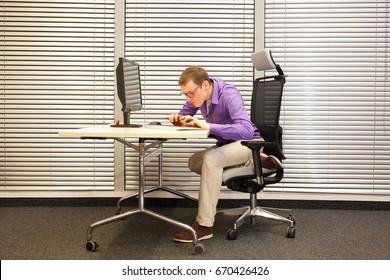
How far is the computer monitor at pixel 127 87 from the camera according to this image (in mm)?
2832

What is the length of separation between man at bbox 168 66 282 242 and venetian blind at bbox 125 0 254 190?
1.10 meters

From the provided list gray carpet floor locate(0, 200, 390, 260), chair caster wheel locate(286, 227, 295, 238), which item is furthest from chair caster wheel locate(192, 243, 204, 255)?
chair caster wheel locate(286, 227, 295, 238)

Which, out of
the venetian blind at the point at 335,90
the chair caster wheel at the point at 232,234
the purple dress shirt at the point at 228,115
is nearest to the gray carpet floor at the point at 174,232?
the chair caster wheel at the point at 232,234

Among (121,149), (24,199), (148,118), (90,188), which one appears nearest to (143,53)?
(148,118)

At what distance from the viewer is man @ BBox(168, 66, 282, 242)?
270cm

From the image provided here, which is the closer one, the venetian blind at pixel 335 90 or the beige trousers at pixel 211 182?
the beige trousers at pixel 211 182

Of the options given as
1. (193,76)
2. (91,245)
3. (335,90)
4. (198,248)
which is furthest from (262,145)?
(335,90)

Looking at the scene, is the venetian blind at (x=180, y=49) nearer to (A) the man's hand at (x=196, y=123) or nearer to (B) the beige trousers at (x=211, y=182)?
(B) the beige trousers at (x=211, y=182)

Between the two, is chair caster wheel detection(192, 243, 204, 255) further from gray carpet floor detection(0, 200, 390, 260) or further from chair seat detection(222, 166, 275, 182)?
chair seat detection(222, 166, 275, 182)

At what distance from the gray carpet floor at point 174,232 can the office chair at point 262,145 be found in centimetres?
13

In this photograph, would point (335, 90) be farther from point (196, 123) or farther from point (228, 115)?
point (196, 123)

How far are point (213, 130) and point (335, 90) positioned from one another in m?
1.78

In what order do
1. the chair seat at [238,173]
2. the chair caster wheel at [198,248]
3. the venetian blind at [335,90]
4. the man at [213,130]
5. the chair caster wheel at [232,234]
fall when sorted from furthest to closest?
the venetian blind at [335,90] < the chair caster wheel at [232,234] < the chair seat at [238,173] < the man at [213,130] < the chair caster wheel at [198,248]
